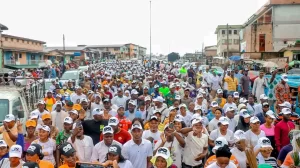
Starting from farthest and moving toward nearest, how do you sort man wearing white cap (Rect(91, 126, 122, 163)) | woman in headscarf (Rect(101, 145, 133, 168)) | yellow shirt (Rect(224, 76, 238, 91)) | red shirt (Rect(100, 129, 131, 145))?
yellow shirt (Rect(224, 76, 238, 91)), red shirt (Rect(100, 129, 131, 145)), man wearing white cap (Rect(91, 126, 122, 163)), woman in headscarf (Rect(101, 145, 133, 168))

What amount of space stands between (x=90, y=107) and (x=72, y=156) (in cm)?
595

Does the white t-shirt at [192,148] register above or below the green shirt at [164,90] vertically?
below

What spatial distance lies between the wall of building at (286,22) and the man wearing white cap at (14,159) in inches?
1764

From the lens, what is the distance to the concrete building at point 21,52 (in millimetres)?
38781

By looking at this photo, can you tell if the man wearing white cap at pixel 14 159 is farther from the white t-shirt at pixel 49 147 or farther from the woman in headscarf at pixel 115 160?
the woman in headscarf at pixel 115 160

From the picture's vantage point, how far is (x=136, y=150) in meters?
6.59

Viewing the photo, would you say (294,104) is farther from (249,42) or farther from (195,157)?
(249,42)

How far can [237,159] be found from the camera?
6.25 metres

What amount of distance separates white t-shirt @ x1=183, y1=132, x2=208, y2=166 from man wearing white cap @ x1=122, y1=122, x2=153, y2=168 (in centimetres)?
67

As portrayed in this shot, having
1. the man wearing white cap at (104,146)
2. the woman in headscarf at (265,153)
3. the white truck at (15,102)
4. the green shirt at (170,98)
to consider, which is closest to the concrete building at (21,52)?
the green shirt at (170,98)

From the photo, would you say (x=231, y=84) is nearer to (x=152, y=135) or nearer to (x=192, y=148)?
(x=152, y=135)

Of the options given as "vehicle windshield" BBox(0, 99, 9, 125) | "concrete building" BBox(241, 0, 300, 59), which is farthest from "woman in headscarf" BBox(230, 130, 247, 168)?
"concrete building" BBox(241, 0, 300, 59)

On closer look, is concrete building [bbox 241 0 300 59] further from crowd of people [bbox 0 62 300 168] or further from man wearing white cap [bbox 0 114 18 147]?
man wearing white cap [bbox 0 114 18 147]

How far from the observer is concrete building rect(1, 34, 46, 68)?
38.8 meters
